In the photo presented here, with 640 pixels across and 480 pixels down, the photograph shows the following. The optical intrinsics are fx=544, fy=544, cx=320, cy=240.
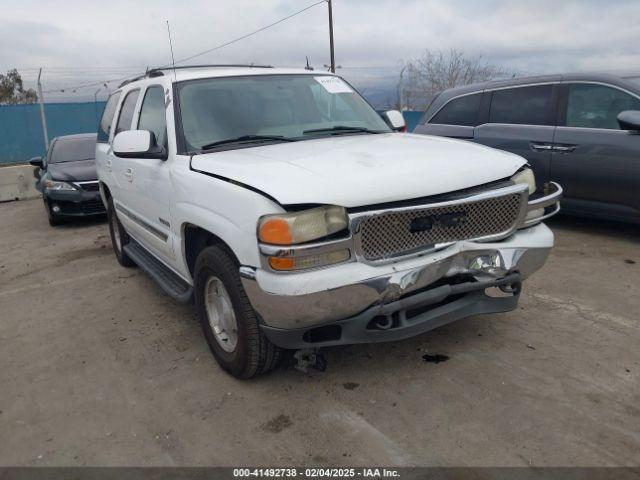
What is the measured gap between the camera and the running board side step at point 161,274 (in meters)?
3.68

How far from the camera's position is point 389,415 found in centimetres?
284

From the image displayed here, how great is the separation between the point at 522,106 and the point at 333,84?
120 inches

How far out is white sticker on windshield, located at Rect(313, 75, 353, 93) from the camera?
4265 mm

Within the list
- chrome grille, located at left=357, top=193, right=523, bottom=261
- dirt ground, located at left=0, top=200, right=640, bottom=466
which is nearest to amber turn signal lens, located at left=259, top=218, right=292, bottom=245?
chrome grille, located at left=357, top=193, right=523, bottom=261

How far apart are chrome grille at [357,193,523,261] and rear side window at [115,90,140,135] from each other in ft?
9.61

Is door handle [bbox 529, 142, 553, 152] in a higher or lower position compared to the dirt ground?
higher

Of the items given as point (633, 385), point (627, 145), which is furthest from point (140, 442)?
point (627, 145)

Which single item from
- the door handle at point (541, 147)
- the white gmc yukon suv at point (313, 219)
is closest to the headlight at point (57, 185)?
the white gmc yukon suv at point (313, 219)

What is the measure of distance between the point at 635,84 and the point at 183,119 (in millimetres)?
4617

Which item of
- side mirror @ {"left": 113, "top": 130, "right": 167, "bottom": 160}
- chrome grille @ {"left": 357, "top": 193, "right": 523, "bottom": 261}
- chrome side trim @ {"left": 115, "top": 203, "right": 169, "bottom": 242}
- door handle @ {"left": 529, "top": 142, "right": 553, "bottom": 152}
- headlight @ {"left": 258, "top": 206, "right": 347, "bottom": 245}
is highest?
side mirror @ {"left": 113, "top": 130, "right": 167, "bottom": 160}

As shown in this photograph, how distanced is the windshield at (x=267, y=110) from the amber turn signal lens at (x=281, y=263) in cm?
126

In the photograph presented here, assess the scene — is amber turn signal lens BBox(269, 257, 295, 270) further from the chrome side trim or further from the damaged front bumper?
the chrome side trim

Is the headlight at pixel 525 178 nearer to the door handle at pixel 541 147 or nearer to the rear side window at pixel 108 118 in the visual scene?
the door handle at pixel 541 147

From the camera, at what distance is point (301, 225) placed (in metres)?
2.55
